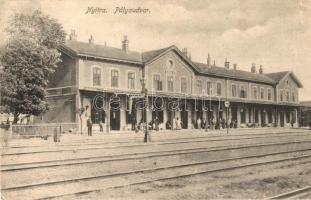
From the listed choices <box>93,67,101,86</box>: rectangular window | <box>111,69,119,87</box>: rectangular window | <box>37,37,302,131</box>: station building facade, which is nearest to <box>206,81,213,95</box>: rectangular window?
<box>37,37,302,131</box>: station building facade

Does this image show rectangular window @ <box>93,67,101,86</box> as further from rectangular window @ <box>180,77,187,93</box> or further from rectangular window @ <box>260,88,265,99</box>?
rectangular window @ <box>260,88,265,99</box>

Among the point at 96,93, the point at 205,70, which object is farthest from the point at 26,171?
the point at 205,70

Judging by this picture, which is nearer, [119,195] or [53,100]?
[119,195]

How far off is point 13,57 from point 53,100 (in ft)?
25.8

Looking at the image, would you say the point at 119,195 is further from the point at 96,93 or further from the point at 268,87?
the point at 268,87

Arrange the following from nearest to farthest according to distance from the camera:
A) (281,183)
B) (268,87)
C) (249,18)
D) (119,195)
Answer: (119,195), (281,183), (249,18), (268,87)

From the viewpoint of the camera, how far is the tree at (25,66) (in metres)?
19.5

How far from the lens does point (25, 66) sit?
2056 centimetres

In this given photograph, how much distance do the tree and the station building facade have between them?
3.42 meters

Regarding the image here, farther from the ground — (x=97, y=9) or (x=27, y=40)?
(x=27, y=40)

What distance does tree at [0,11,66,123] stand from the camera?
19542 mm

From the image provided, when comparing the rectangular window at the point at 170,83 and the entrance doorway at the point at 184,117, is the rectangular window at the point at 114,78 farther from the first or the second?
the entrance doorway at the point at 184,117

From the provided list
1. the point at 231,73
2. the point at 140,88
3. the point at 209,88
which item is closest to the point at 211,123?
the point at 209,88

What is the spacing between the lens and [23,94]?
21.1 meters
